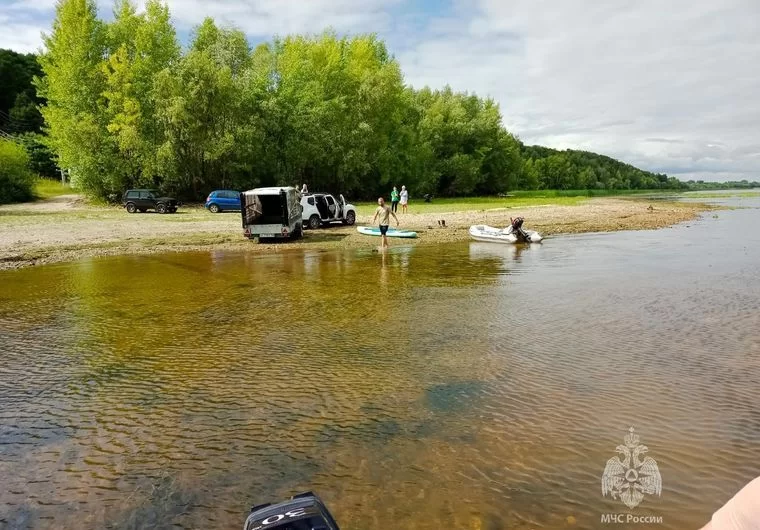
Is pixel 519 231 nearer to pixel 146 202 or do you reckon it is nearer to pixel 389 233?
pixel 389 233

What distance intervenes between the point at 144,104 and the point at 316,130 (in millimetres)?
14928

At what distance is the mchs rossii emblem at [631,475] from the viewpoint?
451 cm

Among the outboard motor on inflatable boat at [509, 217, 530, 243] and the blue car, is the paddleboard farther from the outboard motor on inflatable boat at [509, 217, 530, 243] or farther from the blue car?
the blue car

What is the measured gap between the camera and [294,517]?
2482mm

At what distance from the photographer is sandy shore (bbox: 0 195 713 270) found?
21113 mm

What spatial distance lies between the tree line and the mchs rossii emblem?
42260mm

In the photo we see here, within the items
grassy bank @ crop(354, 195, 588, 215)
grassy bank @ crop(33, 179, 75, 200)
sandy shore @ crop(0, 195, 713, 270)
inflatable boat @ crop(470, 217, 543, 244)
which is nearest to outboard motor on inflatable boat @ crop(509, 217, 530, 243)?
inflatable boat @ crop(470, 217, 543, 244)

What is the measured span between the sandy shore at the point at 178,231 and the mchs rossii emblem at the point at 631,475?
18.3 m

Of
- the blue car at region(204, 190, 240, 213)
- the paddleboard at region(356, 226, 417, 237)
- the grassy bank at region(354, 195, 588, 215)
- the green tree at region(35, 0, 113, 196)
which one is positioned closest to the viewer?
the paddleboard at region(356, 226, 417, 237)

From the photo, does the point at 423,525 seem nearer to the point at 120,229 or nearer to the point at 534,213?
the point at 120,229

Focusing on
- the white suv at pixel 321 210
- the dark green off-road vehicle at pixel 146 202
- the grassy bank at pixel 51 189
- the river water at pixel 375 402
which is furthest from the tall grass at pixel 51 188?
the river water at pixel 375 402

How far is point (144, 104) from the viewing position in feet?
143

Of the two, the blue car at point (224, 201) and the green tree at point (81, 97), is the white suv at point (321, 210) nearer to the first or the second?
the blue car at point (224, 201)

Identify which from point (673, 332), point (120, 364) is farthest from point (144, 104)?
point (673, 332)
